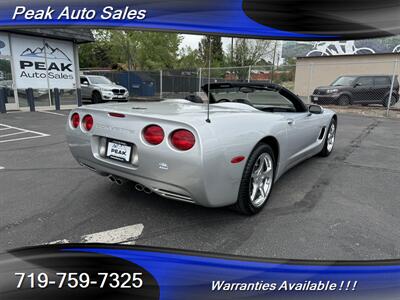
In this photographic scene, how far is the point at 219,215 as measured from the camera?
295cm

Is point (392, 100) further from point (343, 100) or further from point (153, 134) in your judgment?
point (153, 134)

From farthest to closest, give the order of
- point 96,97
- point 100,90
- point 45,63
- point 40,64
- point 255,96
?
point 96,97
point 100,90
point 45,63
point 40,64
point 255,96

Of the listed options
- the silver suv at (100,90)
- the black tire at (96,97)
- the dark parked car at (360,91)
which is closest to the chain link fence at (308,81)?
the dark parked car at (360,91)

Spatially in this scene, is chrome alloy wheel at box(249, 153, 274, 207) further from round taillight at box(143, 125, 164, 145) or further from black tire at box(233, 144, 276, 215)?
round taillight at box(143, 125, 164, 145)

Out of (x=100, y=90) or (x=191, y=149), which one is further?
(x=100, y=90)

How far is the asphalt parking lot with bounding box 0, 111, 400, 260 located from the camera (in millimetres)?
2467

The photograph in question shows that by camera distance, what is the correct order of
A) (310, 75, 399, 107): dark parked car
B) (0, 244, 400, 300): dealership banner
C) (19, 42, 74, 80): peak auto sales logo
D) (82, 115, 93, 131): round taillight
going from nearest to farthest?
1. (0, 244, 400, 300): dealership banner
2. (82, 115, 93, 131): round taillight
3. (19, 42, 74, 80): peak auto sales logo
4. (310, 75, 399, 107): dark parked car

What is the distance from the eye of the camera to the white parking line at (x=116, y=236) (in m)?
2.45

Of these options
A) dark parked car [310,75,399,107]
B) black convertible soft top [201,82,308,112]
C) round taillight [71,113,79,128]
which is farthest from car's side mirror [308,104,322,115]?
dark parked car [310,75,399,107]

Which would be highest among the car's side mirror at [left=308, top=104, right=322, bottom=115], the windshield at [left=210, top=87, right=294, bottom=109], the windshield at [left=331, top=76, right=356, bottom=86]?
the windshield at [left=331, top=76, right=356, bottom=86]

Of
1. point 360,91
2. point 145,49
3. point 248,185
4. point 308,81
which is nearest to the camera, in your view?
point 248,185

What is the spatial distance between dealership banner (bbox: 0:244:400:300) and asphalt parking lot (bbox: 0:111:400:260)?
14 centimetres

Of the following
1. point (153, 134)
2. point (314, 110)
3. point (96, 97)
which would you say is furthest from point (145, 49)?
point (153, 134)

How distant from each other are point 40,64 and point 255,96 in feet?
37.6
